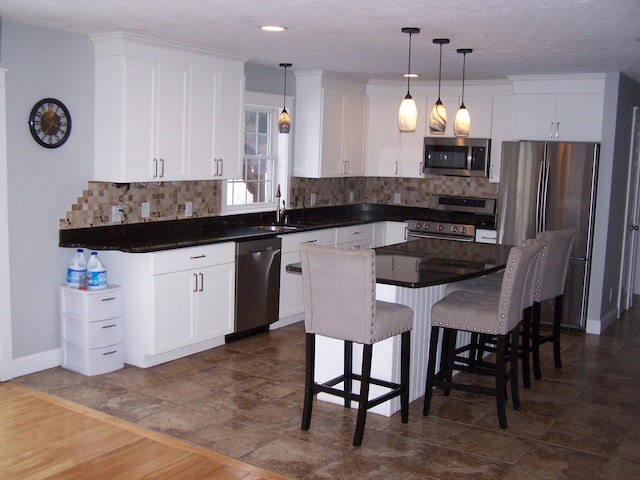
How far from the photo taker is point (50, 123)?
483 centimetres

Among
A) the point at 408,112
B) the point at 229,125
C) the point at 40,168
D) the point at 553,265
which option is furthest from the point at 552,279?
the point at 40,168

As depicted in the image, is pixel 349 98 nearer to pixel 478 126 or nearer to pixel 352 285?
pixel 478 126

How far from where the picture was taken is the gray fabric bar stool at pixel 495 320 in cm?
407

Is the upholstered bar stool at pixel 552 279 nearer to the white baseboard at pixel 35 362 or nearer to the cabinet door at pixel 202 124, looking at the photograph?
the cabinet door at pixel 202 124

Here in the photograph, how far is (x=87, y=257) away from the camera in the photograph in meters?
5.11

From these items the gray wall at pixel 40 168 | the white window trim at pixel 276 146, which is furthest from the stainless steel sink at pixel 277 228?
the gray wall at pixel 40 168

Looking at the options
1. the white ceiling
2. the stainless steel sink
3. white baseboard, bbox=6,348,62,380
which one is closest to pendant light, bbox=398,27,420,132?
the white ceiling

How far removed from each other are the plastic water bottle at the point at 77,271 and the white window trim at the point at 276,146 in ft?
5.62

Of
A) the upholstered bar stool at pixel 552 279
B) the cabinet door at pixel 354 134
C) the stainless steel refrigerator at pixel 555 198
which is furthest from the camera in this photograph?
the cabinet door at pixel 354 134

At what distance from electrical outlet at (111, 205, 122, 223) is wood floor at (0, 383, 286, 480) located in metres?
1.56

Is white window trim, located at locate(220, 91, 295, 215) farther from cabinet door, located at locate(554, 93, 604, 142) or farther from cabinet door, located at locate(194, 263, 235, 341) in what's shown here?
cabinet door, located at locate(554, 93, 604, 142)

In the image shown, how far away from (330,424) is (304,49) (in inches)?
113

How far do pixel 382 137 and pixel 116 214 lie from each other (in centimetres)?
340

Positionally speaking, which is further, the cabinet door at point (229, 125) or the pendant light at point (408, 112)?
the cabinet door at point (229, 125)
